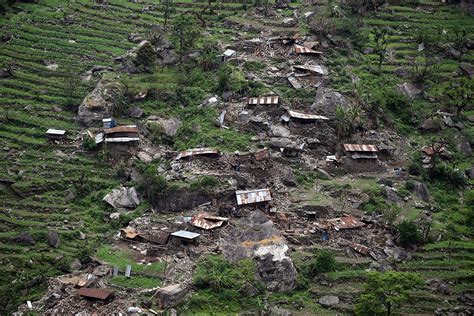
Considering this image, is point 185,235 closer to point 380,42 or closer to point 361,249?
point 361,249

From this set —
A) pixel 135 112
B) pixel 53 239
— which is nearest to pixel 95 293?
pixel 53 239

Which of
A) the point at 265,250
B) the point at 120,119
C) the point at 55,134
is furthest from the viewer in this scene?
the point at 120,119

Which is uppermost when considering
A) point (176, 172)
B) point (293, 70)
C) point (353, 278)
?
point (293, 70)

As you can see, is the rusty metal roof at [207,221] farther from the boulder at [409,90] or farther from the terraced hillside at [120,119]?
the boulder at [409,90]

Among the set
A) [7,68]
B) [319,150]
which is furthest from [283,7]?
[7,68]

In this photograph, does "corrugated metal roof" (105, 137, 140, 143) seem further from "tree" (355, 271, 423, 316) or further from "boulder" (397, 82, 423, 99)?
"boulder" (397, 82, 423, 99)

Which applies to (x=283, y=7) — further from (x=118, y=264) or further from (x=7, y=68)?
(x=118, y=264)
